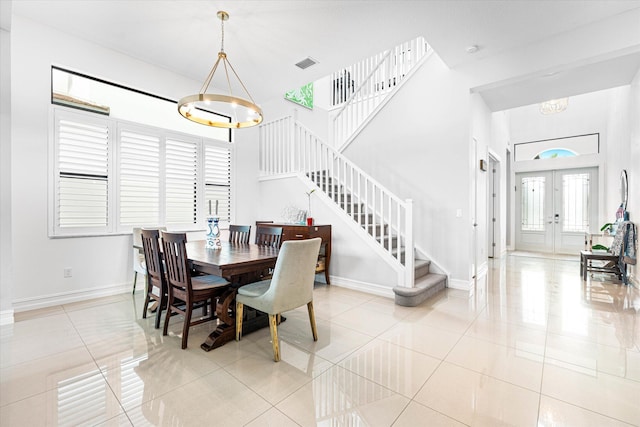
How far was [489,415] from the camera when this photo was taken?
168 cm

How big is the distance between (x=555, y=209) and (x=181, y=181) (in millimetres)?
9389

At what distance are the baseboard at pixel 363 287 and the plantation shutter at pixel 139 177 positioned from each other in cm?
298

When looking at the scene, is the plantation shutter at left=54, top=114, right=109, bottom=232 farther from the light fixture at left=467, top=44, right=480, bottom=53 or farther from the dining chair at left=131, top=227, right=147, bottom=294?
the light fixture at left=467, top=44, right=480, bottom=53

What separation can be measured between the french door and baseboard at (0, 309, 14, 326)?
10.6m

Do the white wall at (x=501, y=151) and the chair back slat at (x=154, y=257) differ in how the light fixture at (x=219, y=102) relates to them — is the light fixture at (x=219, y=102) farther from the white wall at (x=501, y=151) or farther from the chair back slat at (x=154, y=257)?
the white wall at (x=501, y=151)

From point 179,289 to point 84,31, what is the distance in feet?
11.8

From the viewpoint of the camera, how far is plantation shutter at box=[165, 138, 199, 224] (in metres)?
4.73

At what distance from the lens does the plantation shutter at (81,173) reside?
3682mm

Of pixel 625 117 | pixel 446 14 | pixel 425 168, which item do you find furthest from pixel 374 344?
pixel 625 117

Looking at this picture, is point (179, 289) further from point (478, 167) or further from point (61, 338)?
point (478, 167)

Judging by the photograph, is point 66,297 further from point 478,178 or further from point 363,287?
point 478,178

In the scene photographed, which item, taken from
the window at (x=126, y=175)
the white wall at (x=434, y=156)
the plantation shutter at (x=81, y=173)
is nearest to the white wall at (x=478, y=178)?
the white wall at (x=434, y=156)

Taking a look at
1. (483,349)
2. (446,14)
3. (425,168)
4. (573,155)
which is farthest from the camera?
(573,155)

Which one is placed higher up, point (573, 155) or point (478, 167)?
point (573, 155)
